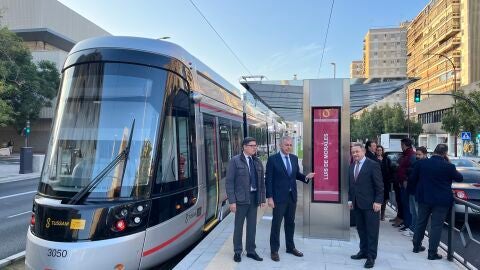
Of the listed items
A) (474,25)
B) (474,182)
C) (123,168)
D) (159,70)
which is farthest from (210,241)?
(474,25)

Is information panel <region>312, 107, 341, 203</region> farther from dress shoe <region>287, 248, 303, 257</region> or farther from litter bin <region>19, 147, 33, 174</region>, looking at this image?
litter bin <region>19, 147, 33, 174</region>

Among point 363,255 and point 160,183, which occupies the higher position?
point 160,183

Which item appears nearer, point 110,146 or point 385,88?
point 110,146

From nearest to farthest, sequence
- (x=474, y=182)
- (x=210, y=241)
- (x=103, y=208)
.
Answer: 1. (x=103, y=208)
2. (x=210, y=241)
3. (x=474, y=182)

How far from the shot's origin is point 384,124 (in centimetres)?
7062

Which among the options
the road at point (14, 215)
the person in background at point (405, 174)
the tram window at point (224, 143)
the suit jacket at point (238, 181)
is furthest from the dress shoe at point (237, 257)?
the road at point (14, 215)

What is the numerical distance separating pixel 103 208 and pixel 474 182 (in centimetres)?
849

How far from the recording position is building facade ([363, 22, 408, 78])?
121 metres

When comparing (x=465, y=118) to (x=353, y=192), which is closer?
(x=353, y=192)

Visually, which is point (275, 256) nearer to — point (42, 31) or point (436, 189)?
point (436, 189)

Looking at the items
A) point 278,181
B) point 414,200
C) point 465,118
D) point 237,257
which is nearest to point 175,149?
point 278,181

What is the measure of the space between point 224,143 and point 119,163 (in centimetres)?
378

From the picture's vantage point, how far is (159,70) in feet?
18.1

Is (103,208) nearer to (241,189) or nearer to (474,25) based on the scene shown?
(241,189)
